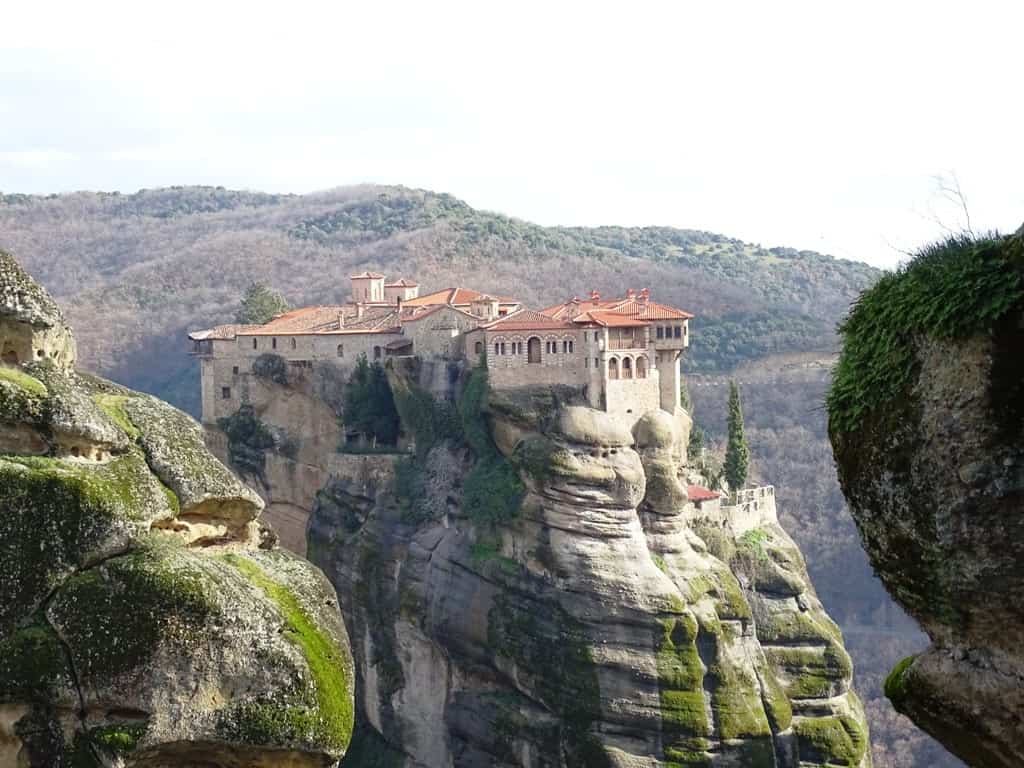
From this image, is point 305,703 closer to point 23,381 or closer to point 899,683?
point 23,381

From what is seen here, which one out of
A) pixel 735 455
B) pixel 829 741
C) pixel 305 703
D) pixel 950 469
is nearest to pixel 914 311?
pixel 950 469

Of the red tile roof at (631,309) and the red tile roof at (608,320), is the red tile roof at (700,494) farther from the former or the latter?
the red tile roof at (608,320)

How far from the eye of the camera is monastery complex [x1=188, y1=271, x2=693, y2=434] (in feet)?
165

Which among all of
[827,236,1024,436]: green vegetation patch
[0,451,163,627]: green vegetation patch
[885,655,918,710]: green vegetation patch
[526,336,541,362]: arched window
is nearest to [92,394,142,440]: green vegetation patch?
[0,451,163,627]: green vegetation patch

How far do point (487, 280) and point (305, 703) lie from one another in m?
106

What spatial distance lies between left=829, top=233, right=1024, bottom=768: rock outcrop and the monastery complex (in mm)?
42393

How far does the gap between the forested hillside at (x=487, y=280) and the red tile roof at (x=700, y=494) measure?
87.4 feet

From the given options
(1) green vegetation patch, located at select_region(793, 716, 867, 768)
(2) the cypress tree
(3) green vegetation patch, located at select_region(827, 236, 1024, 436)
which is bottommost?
(1) green vegetation patch, located at select_region(793, 716, 867, 768)

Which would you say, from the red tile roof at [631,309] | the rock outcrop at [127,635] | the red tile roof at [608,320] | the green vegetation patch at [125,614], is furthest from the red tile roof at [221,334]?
the green vegetation patch at [125,614]

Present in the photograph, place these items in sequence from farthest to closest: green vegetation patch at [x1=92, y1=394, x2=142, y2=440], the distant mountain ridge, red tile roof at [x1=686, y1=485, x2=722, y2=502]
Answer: the distant mountain ridge < red tile roof at [x1=686, y1=485, x2=722, y2=502] < green vegetation patch at [x1=92, y1=394, x2=142, y2=440]

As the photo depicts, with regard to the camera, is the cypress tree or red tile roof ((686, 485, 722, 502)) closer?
red tile roof ((686, 485, 722, 502))

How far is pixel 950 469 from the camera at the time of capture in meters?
7.04

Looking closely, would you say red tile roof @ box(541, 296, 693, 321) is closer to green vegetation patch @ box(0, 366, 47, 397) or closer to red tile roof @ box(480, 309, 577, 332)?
red tile roof @ box(480, 309, 577, 332)

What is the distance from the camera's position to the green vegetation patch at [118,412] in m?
11.8
